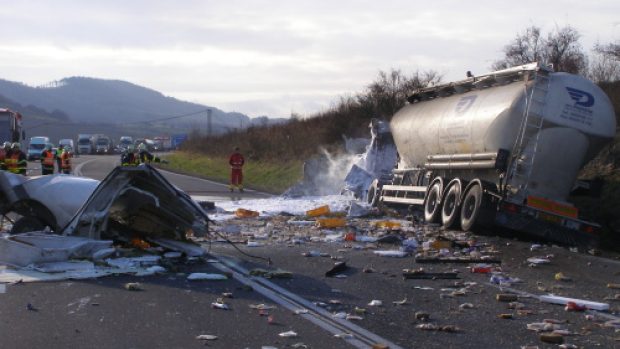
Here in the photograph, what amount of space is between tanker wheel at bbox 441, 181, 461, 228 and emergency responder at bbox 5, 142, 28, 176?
9.84 m

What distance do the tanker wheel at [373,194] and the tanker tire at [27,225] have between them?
502 inches

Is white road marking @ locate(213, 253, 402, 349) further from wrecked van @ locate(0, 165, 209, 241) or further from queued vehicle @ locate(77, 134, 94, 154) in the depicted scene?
queued vehicle @ locate(77, 134, 94, 154)

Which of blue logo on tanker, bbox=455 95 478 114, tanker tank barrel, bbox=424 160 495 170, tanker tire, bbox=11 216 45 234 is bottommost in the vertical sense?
tanker tire, bbox=11 216 45 234

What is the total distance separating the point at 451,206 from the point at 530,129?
3263 millimetres

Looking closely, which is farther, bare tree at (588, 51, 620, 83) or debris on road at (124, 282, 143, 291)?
bare tree at (588, 51, 620, 83)

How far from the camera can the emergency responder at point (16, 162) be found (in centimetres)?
1989

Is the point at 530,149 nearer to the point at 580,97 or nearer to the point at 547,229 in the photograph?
the point at 580,97

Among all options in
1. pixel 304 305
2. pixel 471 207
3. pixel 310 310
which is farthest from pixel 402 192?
pixel 310 310

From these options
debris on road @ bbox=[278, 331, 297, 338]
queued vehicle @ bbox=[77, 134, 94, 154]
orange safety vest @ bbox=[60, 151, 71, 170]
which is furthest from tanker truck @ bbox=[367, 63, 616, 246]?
queued vehicle @ bbox=[77, 134, 94, 154]

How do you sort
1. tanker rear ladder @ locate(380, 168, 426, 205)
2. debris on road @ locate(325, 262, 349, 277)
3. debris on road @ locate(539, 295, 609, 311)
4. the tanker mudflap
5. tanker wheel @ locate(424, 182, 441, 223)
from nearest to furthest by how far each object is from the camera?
debris on road @ locate(539, 295, 609, 311), debris on road @ locate(325, 262, 349, 277), the tanker mudflap, tanker wheel @ locate(424, 182, 441, 223), tanker rear ladder @ locate(380, 168, 426, 205)

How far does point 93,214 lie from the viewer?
12266mm

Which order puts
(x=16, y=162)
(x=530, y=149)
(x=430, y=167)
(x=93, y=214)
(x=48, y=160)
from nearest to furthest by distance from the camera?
(x=93, y=214) < (x=530, y=149) < (x=16, y=162) < (x=430, y=167) < (x=48, y=160)

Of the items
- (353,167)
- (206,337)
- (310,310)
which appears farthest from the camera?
(353,167)

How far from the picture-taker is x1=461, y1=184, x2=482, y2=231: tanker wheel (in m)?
16.5
